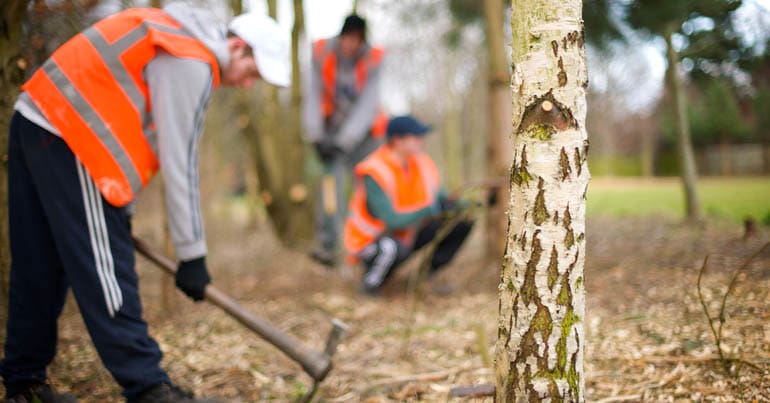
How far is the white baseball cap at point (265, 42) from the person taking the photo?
7.25ft

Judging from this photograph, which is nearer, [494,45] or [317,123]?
[494,45]

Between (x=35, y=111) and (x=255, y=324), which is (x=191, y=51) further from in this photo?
(x=255, y=324)

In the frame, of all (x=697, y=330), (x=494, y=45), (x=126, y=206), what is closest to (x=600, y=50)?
(x=494, y=45)

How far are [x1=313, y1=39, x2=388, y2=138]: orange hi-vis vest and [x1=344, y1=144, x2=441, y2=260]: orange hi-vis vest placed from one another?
83cm

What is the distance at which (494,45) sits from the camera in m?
3.49

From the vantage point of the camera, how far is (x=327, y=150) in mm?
4809

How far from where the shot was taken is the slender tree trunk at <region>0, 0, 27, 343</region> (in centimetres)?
226

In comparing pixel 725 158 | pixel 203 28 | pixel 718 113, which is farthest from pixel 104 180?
pixel 725 158

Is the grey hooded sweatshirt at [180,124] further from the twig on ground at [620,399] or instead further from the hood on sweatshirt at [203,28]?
the twig on ground at [620,399]

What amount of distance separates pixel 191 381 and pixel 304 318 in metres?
1.00

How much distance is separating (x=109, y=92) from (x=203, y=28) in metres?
0.47

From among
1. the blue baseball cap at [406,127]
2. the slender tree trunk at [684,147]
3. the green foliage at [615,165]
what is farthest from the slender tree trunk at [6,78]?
the green foliage at [615,165]

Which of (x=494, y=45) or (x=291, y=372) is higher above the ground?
(x=494, y=45)

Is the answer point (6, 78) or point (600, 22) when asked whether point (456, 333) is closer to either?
point (6, 78)
